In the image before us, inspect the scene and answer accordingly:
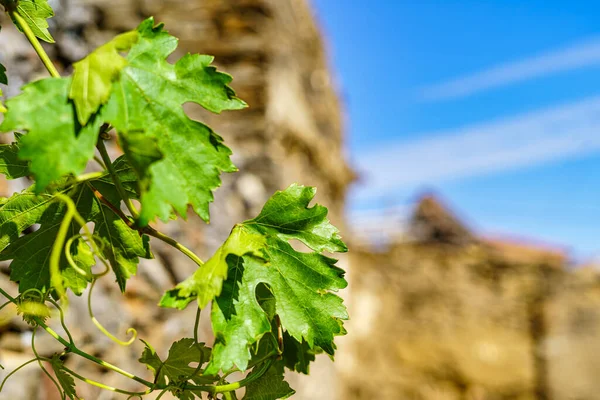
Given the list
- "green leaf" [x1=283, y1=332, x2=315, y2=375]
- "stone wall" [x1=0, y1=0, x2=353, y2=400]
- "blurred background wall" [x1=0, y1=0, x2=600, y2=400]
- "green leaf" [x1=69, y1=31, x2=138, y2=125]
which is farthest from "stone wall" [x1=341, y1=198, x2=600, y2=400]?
"green leaf" [x1=69, y1=31, x2=138, y2=125]

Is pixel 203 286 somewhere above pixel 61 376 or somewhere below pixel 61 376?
above

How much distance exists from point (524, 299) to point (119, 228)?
688 cm

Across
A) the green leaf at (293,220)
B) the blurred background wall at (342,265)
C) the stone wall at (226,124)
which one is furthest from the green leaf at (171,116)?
the stone wall at (226,124)

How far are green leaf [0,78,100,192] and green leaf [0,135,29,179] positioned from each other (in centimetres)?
19

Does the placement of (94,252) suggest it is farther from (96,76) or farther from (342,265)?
(342,265)

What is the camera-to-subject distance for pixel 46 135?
42 centimetres

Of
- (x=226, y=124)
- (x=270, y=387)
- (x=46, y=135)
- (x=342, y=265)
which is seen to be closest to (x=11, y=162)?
(x=46, y=135)

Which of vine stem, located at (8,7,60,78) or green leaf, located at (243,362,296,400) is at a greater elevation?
vine stem, located at (8,7,60,78)

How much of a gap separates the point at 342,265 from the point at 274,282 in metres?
2.40

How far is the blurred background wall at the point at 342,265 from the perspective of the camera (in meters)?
1.69

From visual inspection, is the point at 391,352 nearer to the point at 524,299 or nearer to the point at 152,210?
the point at 524,299

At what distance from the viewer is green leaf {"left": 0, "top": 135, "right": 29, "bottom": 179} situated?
60 cm

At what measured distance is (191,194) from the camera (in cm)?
46

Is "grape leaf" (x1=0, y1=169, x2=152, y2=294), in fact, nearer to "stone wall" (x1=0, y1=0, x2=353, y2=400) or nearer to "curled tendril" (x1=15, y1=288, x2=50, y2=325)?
"curled tendril" (x1=15, y1=288, x2=50, y2=325)
